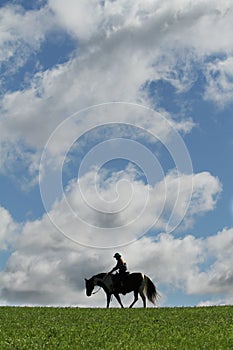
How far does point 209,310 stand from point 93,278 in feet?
35.3

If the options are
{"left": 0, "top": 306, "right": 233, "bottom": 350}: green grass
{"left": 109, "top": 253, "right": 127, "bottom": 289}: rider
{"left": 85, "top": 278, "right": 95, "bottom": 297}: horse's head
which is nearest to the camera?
{"left": 0, "top": 306, "right": 233, "bottom": 350}: green grass

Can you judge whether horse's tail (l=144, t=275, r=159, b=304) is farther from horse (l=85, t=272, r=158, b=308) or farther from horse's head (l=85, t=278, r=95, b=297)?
horse's head (l=85, t=278, r=95, b=297)

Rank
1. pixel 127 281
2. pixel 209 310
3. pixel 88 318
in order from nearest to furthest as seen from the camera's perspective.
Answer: pixel 88 318
pixel 209 310
pixel 127 281

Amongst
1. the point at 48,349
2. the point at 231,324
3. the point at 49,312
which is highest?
the point at 49,312

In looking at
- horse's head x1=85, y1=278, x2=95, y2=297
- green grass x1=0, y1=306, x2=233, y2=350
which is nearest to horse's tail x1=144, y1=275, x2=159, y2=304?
horse's head x1=85, y1=278, x2=95, y2=297

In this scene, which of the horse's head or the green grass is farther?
the horse's head

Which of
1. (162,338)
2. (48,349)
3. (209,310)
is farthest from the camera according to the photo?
(209,310)

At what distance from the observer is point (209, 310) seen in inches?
1328

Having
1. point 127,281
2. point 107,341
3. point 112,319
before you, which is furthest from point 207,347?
point 127,281

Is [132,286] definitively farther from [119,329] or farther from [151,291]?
[119,329]

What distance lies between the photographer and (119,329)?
85.3 ft

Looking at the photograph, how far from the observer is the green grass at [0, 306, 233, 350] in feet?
73.7

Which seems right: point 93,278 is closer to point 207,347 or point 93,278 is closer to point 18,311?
point 18,311

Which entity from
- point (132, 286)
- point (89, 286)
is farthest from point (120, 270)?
point (89, 286)
